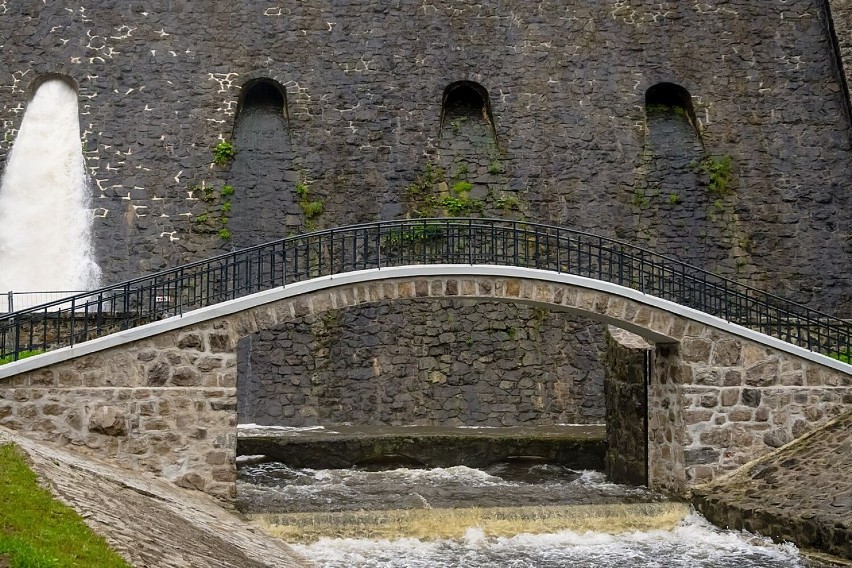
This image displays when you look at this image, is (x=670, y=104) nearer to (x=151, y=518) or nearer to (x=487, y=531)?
(x=487, y=531)

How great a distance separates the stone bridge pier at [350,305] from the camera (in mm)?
12461

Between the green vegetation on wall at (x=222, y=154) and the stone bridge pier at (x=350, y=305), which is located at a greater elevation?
the green vegetation on wall at (x=222, y=154)

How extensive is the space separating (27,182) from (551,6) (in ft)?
37.5

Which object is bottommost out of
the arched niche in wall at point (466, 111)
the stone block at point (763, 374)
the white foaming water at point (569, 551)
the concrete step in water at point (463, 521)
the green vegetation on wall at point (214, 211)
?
the white foaming water at point (569, 551)

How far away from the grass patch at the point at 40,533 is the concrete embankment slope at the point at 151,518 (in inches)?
6.6

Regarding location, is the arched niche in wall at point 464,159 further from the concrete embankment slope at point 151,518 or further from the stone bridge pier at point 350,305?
the concrete embankment slope at point 151,518

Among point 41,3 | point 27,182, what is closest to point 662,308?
point 27,182

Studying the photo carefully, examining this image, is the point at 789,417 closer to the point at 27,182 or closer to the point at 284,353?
the point at 284,353

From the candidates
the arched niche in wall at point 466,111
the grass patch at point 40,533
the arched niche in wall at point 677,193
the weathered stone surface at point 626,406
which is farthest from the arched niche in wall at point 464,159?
the grass patch at point 40,533

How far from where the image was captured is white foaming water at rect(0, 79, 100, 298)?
2039cm

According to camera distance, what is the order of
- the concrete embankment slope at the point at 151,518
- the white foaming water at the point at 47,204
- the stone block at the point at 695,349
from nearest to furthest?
the concrete embankment slope at the point at 151,518, the stone block at the point at 695,349, the white foaming water at the point at 47,204

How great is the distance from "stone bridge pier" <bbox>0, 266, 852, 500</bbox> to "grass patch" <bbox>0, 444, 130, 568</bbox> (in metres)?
3.34

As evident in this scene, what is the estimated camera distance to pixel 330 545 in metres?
11.8

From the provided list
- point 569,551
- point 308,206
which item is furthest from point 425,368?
point 569,551
